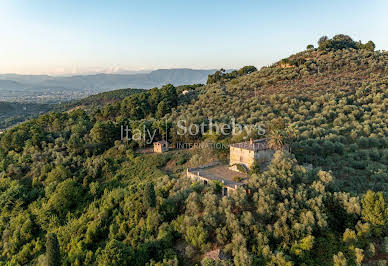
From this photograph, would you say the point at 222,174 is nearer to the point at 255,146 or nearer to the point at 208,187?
the point at 208,187

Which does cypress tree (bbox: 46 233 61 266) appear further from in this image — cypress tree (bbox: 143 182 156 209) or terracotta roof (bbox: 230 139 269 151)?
terracotta roof (bbox: 230 139 269 151)

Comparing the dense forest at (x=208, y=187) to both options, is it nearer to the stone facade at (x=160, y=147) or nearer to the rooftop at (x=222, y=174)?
the stone facade at (x=160, y=147)

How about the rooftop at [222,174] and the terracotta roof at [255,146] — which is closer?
the rooftop at [222,174]

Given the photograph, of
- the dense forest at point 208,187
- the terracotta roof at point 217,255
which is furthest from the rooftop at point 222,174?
the terracotta roof at point 217,255

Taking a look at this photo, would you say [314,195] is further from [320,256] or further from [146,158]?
[146,158]

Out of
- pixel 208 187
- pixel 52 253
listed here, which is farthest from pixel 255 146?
pixel 52 253

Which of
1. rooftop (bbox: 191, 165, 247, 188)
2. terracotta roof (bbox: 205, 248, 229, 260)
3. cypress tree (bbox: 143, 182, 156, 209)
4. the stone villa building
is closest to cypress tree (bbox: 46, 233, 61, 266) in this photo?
cypress tree (bbox: 143, 182, 156, 209)
